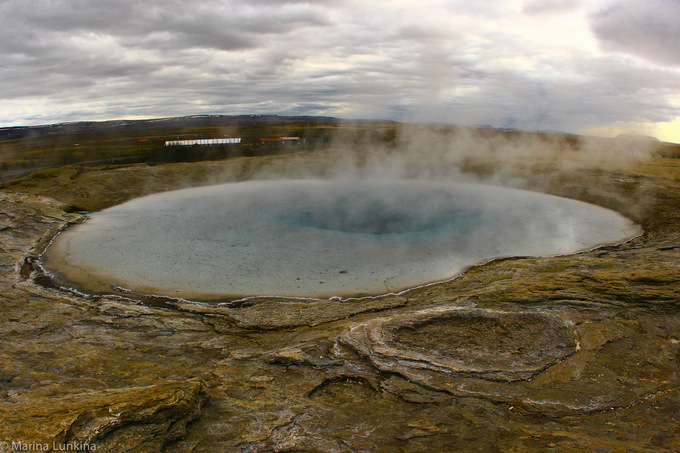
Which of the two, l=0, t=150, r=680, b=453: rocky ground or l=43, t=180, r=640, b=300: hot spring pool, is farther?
l=43, t=180, r=640, b=300: hot spring pool

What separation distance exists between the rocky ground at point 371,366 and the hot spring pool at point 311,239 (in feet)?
2.30

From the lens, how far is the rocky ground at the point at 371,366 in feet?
9.23

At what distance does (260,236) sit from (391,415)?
667 centimetres

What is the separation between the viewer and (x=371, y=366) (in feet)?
13.3

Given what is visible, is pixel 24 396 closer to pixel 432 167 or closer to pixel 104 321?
pixel 104 321

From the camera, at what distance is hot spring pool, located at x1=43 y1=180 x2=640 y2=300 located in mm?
7094

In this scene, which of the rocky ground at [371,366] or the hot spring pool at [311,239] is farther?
the hot spring pool at [311,239]

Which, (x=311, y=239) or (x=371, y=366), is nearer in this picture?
(x=371, y=366)

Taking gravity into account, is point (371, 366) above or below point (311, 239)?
below

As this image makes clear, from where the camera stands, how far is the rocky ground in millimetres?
2814

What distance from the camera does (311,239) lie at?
923 centimetres

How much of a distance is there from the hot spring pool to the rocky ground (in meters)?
0.70

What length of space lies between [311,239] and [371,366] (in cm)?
536

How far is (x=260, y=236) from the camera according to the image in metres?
9.40
